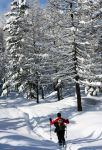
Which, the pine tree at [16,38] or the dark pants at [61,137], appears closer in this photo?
the dark pants at [61,137]

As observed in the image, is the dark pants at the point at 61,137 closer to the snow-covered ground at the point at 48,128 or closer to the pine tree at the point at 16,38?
the snow-covered ground at the point at 48,128

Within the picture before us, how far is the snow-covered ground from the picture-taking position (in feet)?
59.4

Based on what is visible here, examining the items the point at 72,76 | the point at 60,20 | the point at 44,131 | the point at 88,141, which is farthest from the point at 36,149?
the point at 60,20

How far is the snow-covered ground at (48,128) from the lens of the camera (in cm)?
1809

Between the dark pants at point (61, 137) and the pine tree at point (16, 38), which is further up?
the pine tree at point (16, 38)

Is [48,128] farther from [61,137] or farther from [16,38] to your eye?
[16,38]

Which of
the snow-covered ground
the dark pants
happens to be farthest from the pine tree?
the dark pants

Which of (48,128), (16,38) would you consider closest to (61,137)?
(48,128)

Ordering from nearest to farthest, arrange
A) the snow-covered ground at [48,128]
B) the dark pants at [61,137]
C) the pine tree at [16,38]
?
the dark pants at [61,137] < the snow-covered ground at [48,128] < the pine tree at [16,38]

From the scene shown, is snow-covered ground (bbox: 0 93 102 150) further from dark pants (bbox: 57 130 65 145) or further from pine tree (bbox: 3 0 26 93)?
pine tree (bbox: 3 0 26 93)

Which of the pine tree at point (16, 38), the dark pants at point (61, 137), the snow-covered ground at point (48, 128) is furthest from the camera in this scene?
the pine tree at point (16, 38)

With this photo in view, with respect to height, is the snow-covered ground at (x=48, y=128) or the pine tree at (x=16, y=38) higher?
the pine tree at (x=16, y=38)

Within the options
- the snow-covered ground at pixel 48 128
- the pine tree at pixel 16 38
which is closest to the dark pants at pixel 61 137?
the snow-covered ground at pixel 48 128

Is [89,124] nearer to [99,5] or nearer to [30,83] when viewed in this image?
[99,5]
